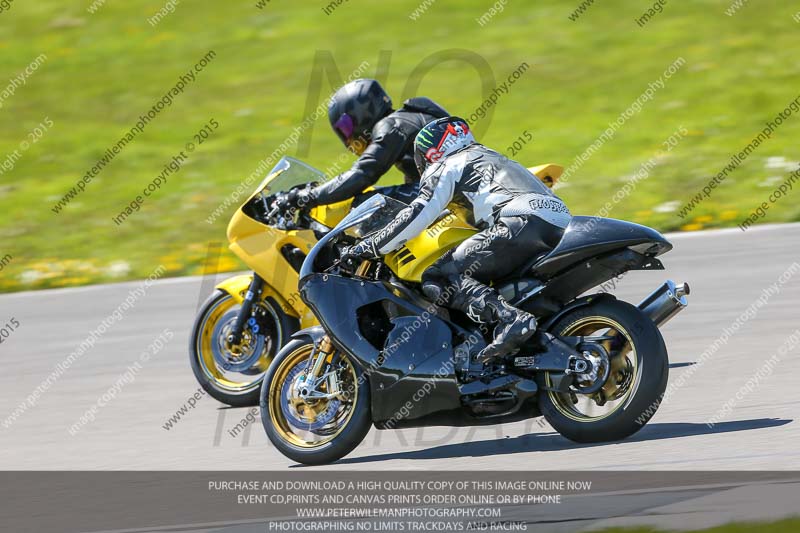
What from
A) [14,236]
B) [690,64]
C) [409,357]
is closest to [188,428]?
[409,357]

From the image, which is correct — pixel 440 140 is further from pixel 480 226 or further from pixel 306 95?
pixel 306 95

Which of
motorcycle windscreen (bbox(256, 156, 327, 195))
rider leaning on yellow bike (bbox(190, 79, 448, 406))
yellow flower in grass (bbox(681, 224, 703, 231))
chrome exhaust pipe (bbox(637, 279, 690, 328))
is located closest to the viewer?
chrome exhaust pipe (bbox(637, 279, 690, 328))

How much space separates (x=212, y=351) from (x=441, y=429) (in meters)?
Result: 2.17

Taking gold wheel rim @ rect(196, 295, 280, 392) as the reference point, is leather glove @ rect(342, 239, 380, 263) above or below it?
above

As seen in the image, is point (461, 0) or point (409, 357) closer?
point (409, 357)

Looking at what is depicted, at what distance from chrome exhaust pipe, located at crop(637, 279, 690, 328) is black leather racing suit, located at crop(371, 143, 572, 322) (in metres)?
0.59

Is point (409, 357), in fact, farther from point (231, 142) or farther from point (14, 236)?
point (231, 142)

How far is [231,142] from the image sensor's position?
65.2 feet

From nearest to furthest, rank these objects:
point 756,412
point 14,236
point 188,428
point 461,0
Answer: point 756,412, point 188,428, point 14,236, point 461,0

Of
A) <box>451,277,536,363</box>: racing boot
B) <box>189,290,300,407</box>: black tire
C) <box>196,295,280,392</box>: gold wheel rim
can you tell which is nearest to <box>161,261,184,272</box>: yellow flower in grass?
<box>196,295,280,392</box>: gold wheel rim

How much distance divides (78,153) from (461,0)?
7.74 m

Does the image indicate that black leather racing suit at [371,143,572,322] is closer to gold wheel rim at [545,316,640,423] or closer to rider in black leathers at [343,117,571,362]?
rider in black leathers at [343,117,571,362]

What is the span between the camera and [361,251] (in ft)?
22.6

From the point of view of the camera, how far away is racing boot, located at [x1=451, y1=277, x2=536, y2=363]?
21.3 ft
